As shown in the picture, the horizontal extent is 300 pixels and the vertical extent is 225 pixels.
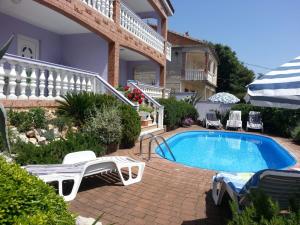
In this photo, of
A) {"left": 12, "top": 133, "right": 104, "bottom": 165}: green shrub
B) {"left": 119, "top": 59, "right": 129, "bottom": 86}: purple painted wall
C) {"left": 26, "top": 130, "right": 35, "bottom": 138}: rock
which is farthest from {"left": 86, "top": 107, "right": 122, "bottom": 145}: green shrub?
{"left": 119, "top": 59, "right": 129, "bottom": 86}: purple painted wall

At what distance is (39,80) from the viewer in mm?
8266

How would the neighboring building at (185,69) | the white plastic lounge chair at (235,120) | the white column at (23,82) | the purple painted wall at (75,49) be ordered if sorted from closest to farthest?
the white column at (23,82) < the purple painted wall at (75,49) < the white plastic lounge chair at (235,120) < the neighboring building at (185,69)

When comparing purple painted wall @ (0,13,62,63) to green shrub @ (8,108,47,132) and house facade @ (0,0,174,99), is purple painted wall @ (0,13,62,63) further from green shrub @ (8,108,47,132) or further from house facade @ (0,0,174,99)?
green shrub @ (8,108,47,132)

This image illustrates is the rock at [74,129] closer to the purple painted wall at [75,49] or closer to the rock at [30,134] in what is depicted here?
the rock at [30,134]

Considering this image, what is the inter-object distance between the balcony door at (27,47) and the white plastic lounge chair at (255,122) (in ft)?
45.8

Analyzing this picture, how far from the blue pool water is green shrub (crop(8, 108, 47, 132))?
14.3ft

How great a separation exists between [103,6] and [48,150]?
832 cm

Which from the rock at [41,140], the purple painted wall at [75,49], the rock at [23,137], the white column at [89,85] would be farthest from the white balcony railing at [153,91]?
the rock at [23,137]

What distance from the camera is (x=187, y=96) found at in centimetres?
2352

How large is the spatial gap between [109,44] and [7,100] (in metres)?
6.97

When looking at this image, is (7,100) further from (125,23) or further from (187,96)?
(187,96)

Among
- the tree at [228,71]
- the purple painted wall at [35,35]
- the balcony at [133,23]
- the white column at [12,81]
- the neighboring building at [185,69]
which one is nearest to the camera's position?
the white column at [12,81]

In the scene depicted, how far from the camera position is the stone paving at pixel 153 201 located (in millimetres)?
4367

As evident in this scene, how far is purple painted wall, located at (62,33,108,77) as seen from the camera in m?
13.1
